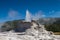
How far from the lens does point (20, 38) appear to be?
13953 mm

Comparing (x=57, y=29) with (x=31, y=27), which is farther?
(x=57, y=29)

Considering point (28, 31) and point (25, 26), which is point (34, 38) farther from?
point (25, 26)

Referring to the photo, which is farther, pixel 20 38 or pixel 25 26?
pixel 25 26

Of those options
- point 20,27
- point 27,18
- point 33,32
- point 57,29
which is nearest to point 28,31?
point 33,32

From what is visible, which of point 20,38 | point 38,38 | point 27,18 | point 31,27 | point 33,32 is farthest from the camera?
point 27,18

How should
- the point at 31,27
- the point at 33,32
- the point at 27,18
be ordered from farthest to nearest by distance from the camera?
the point at 27,18 → the point at 31,27 → the point at 33,32

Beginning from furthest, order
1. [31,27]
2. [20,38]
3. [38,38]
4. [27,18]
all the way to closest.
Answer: [27,18]
[31,27]
[38,38]
[20,38]

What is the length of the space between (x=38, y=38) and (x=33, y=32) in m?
1.24

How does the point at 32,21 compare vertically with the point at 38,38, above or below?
above

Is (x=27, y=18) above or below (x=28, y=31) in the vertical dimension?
above

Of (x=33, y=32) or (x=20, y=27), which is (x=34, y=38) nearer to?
(x=33, y=32)

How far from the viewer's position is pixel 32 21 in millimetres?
18250

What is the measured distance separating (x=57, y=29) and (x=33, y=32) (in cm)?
1960

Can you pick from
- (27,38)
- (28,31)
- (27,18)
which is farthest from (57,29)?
(27,38)
